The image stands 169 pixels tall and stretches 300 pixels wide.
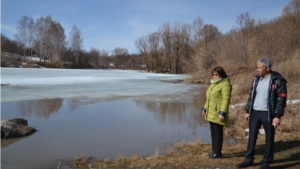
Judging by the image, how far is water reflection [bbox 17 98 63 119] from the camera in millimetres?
9367

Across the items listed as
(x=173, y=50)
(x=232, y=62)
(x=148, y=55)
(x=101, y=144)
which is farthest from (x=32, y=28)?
(x=101, y=144)

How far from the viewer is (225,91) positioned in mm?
4219

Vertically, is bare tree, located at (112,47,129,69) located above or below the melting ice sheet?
above

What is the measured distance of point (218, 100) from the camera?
438cm

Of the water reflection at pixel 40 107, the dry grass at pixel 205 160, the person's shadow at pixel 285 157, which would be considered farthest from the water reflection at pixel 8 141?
the person's shadow at pixel 285 157

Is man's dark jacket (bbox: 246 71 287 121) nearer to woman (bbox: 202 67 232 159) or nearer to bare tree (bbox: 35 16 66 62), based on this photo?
woman (bbox: 202 67 232 159)

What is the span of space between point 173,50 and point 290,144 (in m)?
54.8

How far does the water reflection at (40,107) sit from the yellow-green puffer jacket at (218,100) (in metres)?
6.49

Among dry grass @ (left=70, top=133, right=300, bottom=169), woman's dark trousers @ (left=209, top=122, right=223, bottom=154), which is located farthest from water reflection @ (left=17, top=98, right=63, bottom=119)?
woman's dark trousers @ (left=209, top=122, right=223, bottom=154)

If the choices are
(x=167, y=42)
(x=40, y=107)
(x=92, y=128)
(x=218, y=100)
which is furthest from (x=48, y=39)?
(x=218, y=100)

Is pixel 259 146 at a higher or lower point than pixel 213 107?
lower

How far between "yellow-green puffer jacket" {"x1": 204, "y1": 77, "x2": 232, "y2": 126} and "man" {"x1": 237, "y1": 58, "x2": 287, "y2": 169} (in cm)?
38

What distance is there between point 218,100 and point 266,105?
861 millimetres

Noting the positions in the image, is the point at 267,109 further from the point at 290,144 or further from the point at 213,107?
the point at 290,144
